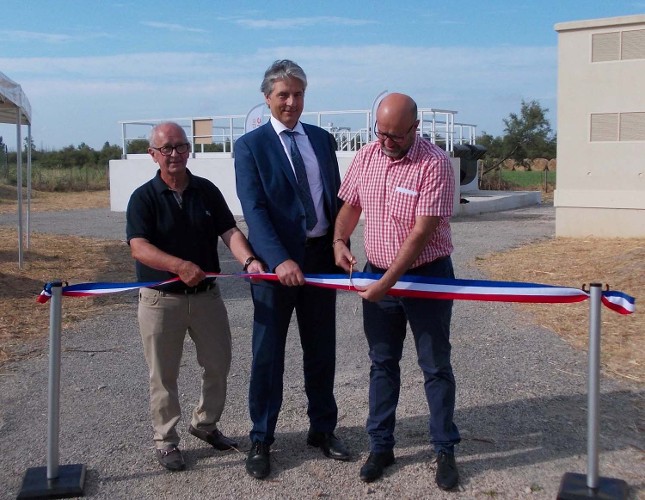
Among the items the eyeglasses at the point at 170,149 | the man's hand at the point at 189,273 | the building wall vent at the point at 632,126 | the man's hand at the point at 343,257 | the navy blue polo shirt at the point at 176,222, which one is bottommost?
the man's hand at the point at 189,273

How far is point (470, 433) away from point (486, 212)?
19.5 metres

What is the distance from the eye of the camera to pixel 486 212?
23.8 meters

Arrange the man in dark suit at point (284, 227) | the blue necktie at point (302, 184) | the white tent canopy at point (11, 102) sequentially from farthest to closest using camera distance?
the white tent canopy at point (11, 102) < the blue necktie at point (302, 184) < the man in dark suit at point (284, 227)

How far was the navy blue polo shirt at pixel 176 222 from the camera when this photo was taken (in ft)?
14.1

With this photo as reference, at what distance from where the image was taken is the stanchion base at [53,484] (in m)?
4.07

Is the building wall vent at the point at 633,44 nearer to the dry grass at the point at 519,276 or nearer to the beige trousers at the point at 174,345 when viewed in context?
the dry grass at the point at 519,276

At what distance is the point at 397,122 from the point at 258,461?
6.59 feet

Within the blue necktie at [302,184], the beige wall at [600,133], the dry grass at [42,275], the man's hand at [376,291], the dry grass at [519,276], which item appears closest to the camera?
the man's hand at [376,291]

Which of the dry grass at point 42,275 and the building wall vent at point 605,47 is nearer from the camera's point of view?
the dry grass at point 42,275

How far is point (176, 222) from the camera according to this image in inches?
172

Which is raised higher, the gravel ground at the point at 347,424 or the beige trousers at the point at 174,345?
the beige trousers at the point at 174,345

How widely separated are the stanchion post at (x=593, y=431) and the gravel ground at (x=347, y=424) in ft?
0.60

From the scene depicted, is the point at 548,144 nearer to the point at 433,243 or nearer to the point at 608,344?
the point at 608,344

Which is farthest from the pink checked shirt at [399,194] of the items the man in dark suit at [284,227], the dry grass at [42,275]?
the dry grass at [42,275]
